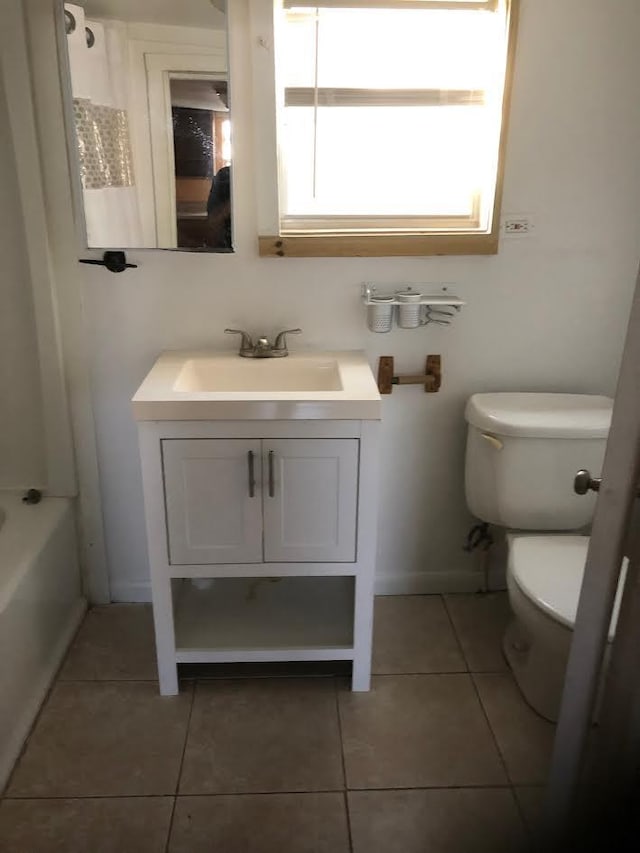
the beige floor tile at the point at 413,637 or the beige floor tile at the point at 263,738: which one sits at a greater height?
the beige floor tile at the point at 413,637

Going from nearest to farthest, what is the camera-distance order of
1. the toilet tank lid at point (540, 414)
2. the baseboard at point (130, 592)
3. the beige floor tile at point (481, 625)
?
the toilet tank lid at point (540, 414)
the beige floor tile at point (481, 625)
the baseboard at point (130, 592)

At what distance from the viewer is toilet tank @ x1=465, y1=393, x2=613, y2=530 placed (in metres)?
1.85

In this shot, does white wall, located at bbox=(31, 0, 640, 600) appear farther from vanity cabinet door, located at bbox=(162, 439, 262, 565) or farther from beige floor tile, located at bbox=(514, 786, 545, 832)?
beige floor tile, located at bbox=(514, 786, 545, 832)

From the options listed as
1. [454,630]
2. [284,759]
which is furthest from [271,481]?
[454,630]

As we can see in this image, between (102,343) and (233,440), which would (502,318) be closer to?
(233,440)

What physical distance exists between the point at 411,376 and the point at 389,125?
708 mm

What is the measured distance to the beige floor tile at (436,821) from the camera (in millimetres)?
1482

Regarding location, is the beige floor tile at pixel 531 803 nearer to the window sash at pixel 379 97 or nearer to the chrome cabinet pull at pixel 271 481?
the chrome cabinet pull at pixel 271 481

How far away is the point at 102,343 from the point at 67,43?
0.77 m

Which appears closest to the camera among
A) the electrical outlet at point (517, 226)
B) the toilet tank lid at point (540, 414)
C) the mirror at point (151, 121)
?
the mirror at point (151, 121)

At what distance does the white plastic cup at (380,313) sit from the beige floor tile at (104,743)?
3.79 feet

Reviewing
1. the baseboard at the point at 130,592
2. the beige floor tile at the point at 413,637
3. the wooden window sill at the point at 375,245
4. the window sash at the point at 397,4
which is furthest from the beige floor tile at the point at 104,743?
the window sash at the point at 397,4

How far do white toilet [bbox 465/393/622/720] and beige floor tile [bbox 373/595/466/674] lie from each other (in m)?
0.19

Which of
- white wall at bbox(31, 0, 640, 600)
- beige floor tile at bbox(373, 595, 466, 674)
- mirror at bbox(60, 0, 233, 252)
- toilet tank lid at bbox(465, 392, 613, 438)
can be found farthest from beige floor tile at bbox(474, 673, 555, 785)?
mirror at bbox(60, 0, 233, 252)
